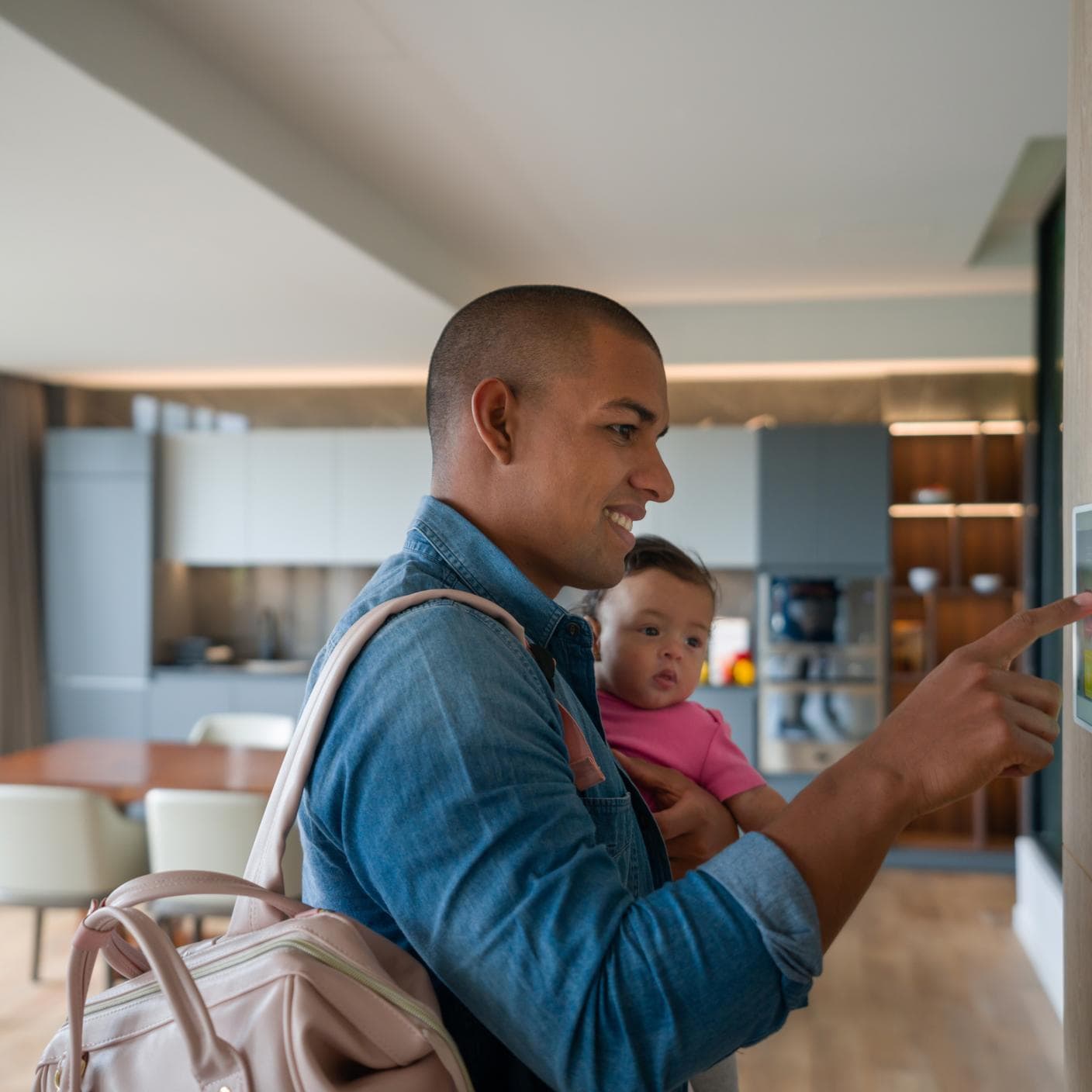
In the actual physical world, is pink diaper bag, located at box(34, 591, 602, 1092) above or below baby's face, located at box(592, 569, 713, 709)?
below

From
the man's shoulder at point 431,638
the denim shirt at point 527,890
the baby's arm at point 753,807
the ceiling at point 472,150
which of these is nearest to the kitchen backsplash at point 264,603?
the ceiling at point 472,150

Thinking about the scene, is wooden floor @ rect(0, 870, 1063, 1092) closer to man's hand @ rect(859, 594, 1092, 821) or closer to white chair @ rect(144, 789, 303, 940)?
white chair @ rect(144, 789, 303, 940)

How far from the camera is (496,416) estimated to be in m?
0.96

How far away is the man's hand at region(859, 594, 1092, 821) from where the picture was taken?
31.0 inches

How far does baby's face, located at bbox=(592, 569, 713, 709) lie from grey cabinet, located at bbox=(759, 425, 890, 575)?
4.51 m

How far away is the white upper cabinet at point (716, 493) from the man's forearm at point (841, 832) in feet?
17.8

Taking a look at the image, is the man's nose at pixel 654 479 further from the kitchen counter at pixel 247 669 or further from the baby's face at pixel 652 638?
the kitchen counter at pixel 247 669

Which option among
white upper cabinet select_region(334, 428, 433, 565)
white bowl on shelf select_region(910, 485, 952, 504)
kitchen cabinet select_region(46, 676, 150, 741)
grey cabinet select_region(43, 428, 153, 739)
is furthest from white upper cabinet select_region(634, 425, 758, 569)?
kitchen cabinet select_region(46, 676, 150, 741)

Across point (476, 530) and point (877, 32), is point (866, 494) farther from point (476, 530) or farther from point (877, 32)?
point (476, 530)

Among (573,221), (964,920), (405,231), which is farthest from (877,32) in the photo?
(964,920)

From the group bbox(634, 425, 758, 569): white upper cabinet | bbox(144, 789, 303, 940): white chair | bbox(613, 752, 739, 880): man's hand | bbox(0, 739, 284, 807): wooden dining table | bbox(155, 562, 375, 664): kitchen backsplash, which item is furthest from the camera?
bbox(155, 562, 375, 664): kitchen backsplash

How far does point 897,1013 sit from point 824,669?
2.20 meters

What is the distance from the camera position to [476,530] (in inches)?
37.7

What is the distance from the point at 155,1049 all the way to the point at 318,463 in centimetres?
602
